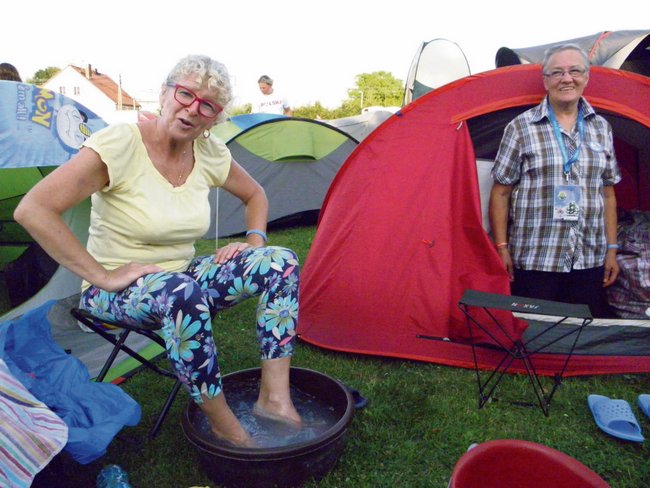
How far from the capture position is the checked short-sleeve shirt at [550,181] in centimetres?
222

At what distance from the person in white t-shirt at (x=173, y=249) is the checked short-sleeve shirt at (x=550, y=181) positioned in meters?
1.11

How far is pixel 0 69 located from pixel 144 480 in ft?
9.43

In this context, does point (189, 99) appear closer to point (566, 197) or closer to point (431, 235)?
point (431, 235)

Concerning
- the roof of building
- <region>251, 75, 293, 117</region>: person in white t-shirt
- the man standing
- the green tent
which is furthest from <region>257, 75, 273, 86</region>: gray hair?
the roof of building

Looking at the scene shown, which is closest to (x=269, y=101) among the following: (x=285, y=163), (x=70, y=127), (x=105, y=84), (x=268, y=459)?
(x=285, y=163)

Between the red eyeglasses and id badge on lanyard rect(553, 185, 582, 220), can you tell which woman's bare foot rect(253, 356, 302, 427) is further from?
id badge on lanyard rect(553, 185, 582, 220)

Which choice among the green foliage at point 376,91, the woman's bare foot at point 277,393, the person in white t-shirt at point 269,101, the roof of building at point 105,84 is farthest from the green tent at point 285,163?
the roof of building at point 105,84

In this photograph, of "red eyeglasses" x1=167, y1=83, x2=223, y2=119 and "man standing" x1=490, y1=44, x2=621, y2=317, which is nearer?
"red eyeglasses" x1=167, y1=83, x2=223, y2=119

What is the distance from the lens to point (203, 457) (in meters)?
1.49

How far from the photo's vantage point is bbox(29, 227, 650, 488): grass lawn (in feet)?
5.42

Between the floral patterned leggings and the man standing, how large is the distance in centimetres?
112

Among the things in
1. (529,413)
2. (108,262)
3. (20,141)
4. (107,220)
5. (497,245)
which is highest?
(20,141)

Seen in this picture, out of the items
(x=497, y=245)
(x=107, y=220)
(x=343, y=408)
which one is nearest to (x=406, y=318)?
(x=497, y=245)

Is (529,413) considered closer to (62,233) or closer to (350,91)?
(62,233)
